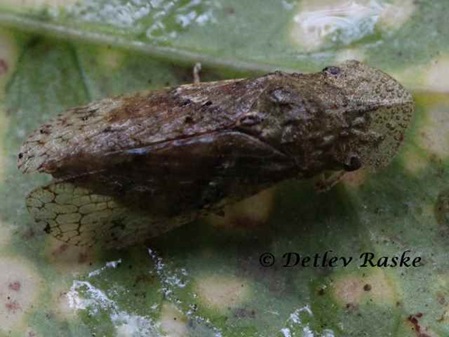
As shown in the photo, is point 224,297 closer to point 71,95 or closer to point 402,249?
point 402,249

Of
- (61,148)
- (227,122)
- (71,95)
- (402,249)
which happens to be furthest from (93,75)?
(402,249)

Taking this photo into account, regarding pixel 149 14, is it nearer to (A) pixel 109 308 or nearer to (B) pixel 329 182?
(B) pixel 329 182

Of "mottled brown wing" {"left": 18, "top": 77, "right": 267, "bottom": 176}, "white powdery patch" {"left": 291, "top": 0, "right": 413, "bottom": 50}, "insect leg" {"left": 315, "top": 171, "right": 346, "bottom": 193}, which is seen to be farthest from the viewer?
"white powdery patch" {"left": 291, "top": 0, "right": 413, "bottom": 50}

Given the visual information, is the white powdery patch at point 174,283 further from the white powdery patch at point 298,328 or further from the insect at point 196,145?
the white powdery patch at point 298,328

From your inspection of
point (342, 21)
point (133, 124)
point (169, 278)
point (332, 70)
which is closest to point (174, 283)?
point (169, 278)

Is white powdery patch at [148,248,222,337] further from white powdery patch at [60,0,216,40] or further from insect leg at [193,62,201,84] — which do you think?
white powdery patch at [60,0,216,40]

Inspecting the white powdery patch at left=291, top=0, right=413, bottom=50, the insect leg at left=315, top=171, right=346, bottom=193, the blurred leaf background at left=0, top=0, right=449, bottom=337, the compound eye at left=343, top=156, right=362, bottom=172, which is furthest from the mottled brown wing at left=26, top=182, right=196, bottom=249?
the white powdery patch at left=291, top=0, right=413, bottom=50

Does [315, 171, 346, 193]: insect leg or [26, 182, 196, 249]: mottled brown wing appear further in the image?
[315, 171, 346, 193]: insect leg

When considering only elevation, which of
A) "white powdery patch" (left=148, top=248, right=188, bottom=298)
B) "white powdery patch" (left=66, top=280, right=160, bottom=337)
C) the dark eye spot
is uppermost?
the dark eye spot
